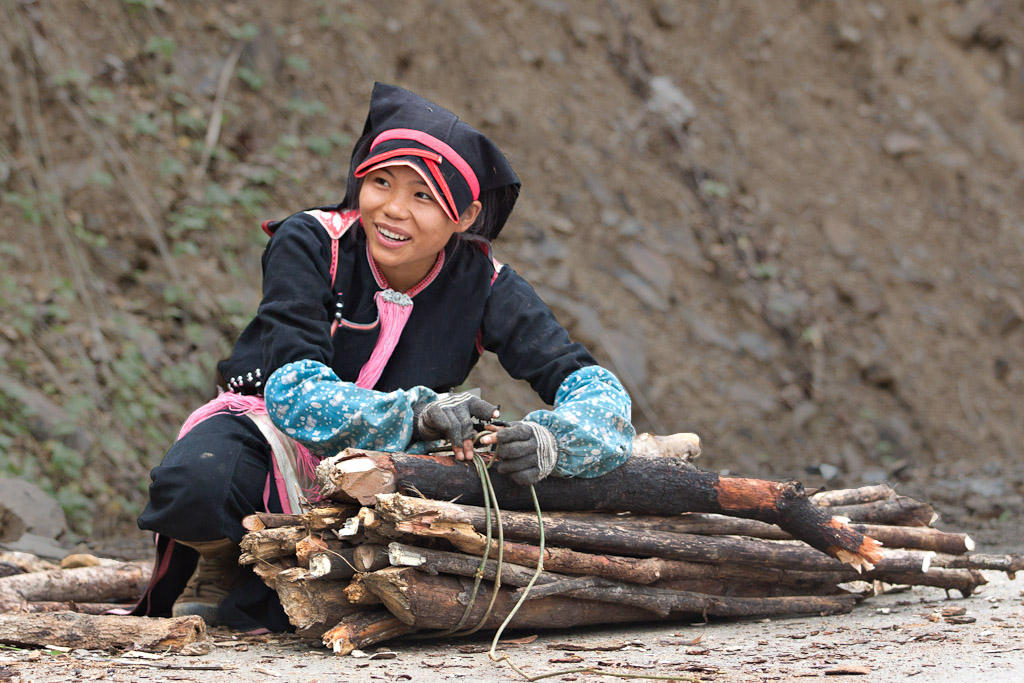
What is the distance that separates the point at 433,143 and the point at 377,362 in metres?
0.66

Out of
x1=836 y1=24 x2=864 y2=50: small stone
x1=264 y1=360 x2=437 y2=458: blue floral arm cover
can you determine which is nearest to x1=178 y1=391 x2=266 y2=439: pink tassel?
x1=264 y1=360 x2=437 y2=458: blue floral arm cover

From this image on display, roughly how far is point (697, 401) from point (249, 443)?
171 inches

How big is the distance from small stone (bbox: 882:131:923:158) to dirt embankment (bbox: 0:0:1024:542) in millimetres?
19

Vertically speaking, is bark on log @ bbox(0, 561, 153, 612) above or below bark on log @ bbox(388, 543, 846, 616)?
below

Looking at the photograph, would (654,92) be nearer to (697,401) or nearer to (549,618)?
(697,401)

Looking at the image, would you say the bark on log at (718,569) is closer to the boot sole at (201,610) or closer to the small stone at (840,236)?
the boot sole at (201,610)

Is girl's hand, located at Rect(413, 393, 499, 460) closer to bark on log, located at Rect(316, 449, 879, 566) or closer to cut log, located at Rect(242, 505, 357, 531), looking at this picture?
bark on log, located at Rect(316, 449, 879, 566)

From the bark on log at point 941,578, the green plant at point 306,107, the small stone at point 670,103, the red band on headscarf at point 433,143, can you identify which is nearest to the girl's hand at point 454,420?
the red band on headscarf at point 433,143

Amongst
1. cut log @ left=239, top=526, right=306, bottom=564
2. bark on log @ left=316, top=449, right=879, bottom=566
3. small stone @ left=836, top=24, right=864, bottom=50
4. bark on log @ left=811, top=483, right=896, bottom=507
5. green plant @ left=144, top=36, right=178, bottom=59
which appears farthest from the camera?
small stone @ left=836, top=24, right=864, bottom=50

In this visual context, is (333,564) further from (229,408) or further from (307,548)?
(229,408)

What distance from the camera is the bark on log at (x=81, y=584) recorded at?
3115 millimetres

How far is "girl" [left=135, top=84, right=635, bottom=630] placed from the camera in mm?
2604

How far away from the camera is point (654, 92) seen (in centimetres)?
786

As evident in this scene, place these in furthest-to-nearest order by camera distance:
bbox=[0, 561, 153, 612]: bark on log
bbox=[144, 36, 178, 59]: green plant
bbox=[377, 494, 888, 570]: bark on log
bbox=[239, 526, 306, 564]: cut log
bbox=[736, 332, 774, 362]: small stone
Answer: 1. bbox=[736, 332, 774, 362]: small stone
2. bbox=[144, 36, 178, 59]: green plant
3. bbox=[0, 561, 153, 612]: bark on log
4. bbox=[239, 526, 306, 564]: cut log
5. bbox=[377, 494, 888, 570]: bark on log
